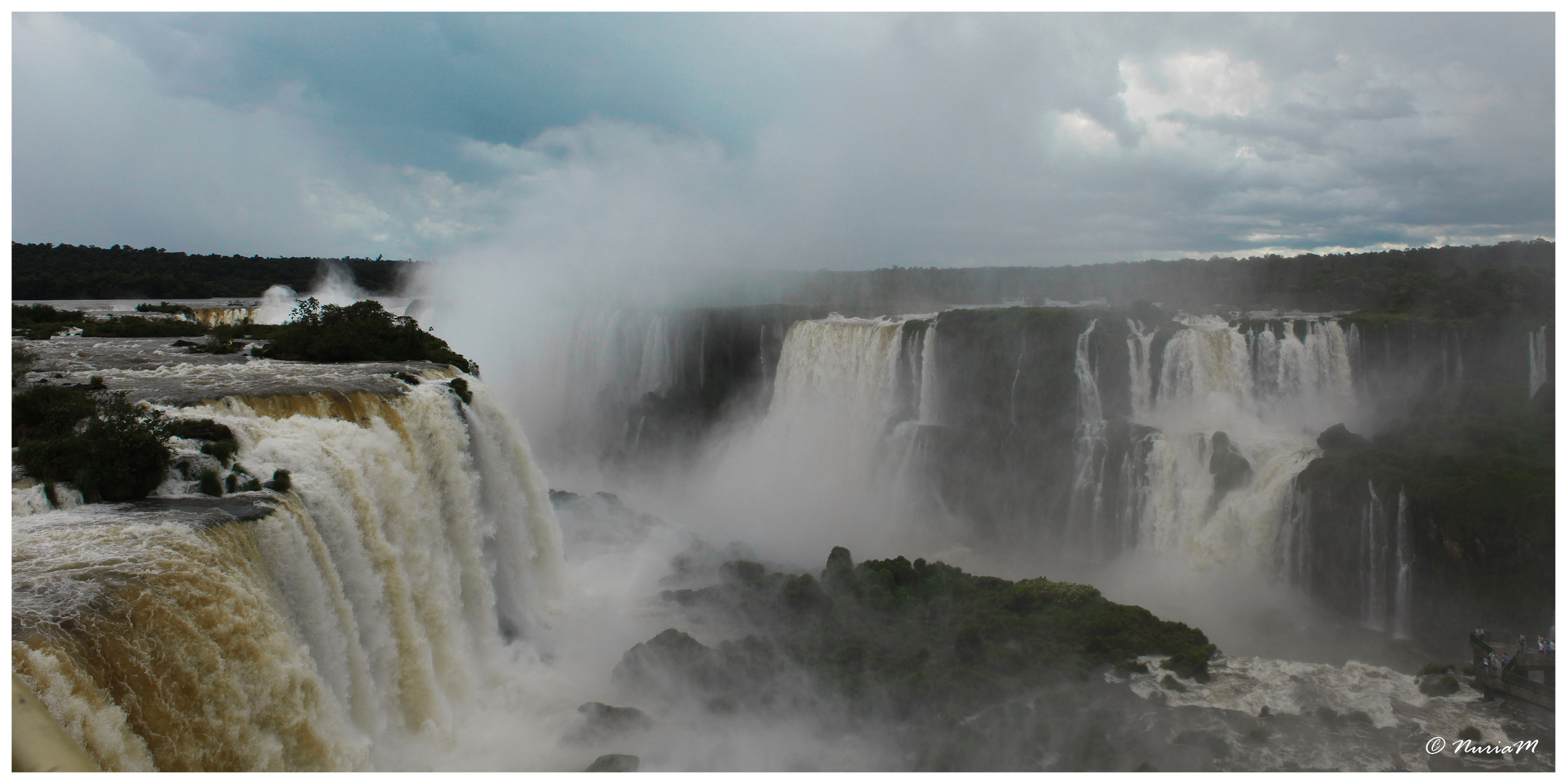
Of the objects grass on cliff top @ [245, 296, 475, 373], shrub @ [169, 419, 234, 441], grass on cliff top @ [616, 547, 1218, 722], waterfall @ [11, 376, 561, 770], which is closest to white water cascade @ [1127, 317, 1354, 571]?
grass on cliff top @ [616, 547, 1218, 722]

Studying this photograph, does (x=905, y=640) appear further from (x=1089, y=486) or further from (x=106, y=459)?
(x=106, y=459)

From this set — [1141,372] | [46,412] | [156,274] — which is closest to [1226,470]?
[1141,372]

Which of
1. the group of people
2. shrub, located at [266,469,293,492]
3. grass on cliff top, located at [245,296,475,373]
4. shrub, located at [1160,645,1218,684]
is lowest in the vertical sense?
shrub, located at [1160,645,1218,684]

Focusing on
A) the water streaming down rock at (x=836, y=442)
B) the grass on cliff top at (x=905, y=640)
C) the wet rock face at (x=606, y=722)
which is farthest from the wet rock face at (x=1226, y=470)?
the wet rock face at (x=606, y=722)

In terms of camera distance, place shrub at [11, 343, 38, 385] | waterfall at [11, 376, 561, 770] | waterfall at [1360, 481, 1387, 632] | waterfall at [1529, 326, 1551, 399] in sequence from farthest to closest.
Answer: waterfall at [1529, 326, 1551, 399] → waterfall at [1360, 481, 1387, 632] → shrub at [11, 343, 38, 385] → waterfall at [11, 376, 561, 770]

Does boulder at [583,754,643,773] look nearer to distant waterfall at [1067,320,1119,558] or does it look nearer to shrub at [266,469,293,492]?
shrub at [266,469,293,492]
